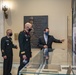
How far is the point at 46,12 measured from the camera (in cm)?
791

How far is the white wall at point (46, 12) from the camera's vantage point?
7.80m

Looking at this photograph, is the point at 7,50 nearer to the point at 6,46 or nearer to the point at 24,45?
the point at 6,46

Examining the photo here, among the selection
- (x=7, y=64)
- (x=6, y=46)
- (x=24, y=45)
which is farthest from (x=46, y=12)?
(x=24, y=45)

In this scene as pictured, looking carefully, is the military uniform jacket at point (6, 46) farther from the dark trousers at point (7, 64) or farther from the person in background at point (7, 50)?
the dark trousers at point (7, 64)

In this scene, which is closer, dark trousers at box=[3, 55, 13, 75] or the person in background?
the person in background

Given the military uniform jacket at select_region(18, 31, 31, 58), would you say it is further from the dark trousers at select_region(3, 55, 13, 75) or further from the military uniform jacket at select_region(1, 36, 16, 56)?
the dark trousers at select_region(3, 55, 13, 75)

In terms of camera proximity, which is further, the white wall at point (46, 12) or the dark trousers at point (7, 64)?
the white wall at point (46, 12)

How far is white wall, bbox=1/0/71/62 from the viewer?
7.80m

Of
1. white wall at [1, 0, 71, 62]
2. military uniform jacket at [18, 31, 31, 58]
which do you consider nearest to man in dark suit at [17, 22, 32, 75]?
military uniform jacket at [18, 31, 31, 58]

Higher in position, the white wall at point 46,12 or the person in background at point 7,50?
the white wall at point 46,12

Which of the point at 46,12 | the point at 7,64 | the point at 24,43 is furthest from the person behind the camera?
the point at 46,12

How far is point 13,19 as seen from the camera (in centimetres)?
812

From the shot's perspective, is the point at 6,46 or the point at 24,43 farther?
the point at 6,46

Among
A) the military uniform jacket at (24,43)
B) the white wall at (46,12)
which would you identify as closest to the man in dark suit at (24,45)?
the military uniform jacket at (24,43)
